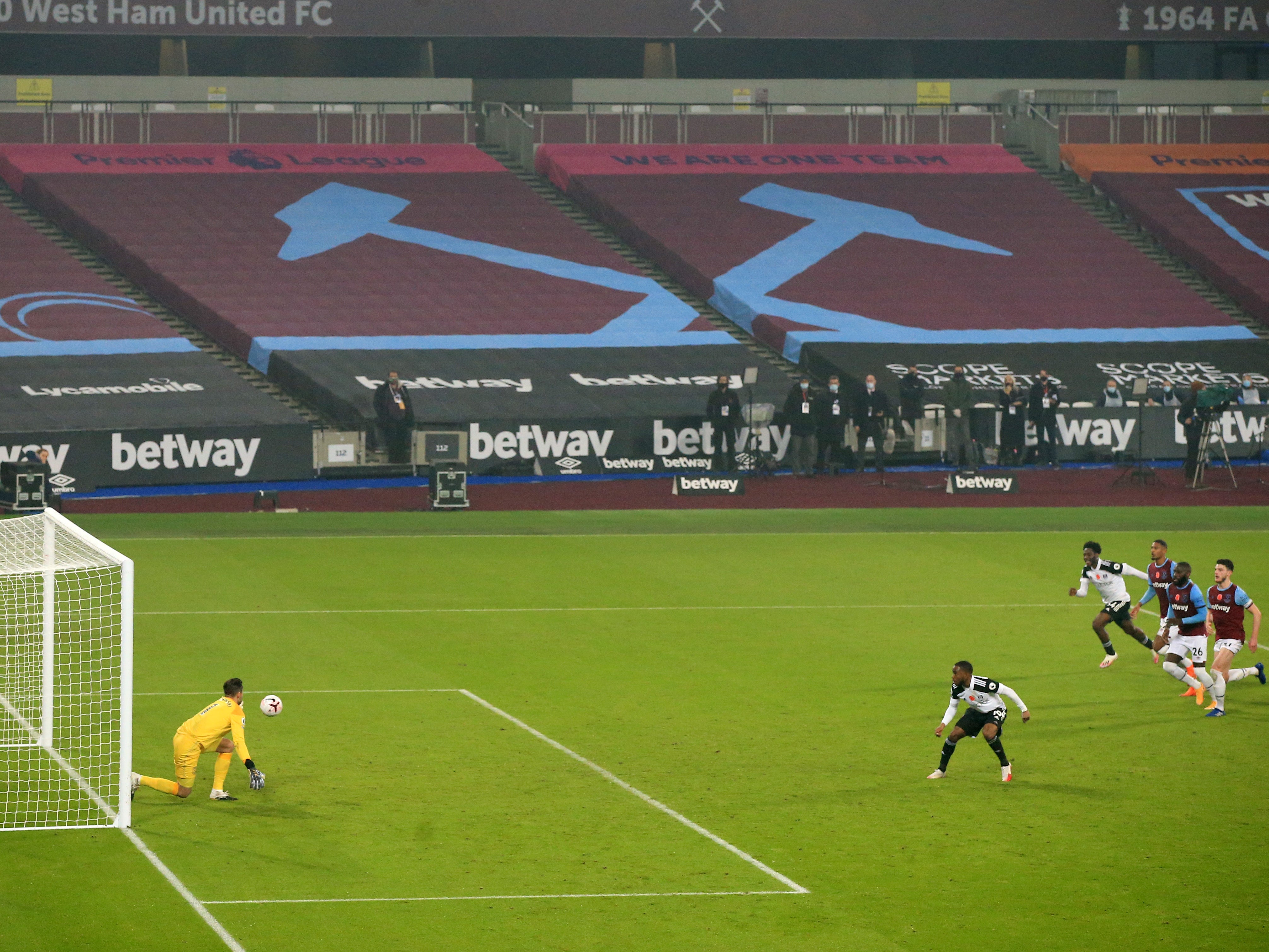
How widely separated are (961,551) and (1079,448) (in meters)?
13.0

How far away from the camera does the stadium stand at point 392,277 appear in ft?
→ 143

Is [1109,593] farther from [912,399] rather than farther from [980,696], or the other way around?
[912,399]

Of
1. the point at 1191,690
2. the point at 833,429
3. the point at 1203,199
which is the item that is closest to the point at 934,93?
the point at 1203,199

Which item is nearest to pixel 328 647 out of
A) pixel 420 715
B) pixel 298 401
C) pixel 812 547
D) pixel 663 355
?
pixel 420 715

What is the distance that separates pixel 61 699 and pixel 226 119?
116 feet

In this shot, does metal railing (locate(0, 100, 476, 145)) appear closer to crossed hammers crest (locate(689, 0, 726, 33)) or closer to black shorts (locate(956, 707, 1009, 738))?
crossed hammers crest (locate(689, 0, 726, 33))

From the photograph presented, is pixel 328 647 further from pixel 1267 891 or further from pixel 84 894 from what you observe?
pixel 1267 891

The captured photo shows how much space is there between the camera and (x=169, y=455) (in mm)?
37281

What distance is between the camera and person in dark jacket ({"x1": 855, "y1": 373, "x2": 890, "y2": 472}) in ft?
135

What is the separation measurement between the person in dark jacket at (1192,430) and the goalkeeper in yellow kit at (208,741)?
98.3 feet

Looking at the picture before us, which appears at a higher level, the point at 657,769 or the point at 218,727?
the point at 218,727

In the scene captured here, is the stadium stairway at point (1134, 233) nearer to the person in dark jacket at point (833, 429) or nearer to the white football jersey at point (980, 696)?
the person in dark jacket at point (833, 429)

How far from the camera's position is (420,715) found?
63.5ft

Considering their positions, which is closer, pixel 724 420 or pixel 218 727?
pixel 218 727
